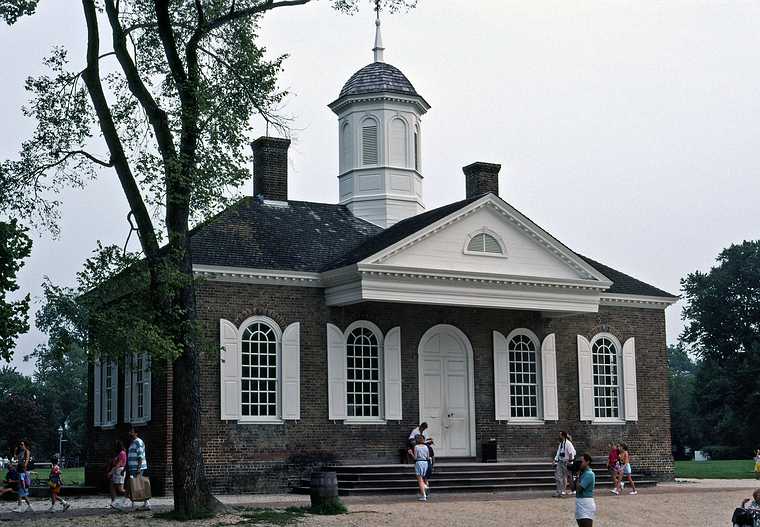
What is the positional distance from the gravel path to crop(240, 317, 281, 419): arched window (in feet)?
8.32

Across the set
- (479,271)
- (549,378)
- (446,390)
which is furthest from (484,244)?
(549,378)

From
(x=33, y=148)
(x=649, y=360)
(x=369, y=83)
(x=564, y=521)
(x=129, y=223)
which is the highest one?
(x=369, y=83)

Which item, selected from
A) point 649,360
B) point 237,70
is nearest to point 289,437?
point 237,70

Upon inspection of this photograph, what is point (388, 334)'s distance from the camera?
26.9 m

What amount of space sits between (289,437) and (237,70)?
9.22 meters

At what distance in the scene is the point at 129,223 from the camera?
19.9 m

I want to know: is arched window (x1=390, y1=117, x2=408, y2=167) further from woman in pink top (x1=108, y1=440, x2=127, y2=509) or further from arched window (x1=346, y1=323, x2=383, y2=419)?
woman in pink top (x1=108, y1=440, x2=127, y2=509)

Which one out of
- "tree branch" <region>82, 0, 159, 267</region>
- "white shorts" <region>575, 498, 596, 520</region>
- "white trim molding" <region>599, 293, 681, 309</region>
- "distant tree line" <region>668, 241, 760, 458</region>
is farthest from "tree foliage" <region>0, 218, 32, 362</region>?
"distant tree line" <region>668, 241, 760, 458</region>

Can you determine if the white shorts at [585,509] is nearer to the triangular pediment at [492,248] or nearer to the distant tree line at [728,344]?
the triangular pediment at [492,248]

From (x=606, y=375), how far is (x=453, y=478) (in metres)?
7.11

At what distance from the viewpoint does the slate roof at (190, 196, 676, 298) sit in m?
25.8

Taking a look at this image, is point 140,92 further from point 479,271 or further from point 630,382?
point 630,382

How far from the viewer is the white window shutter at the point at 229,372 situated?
24.7 m

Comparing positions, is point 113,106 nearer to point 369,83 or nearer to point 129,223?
point 129,223
